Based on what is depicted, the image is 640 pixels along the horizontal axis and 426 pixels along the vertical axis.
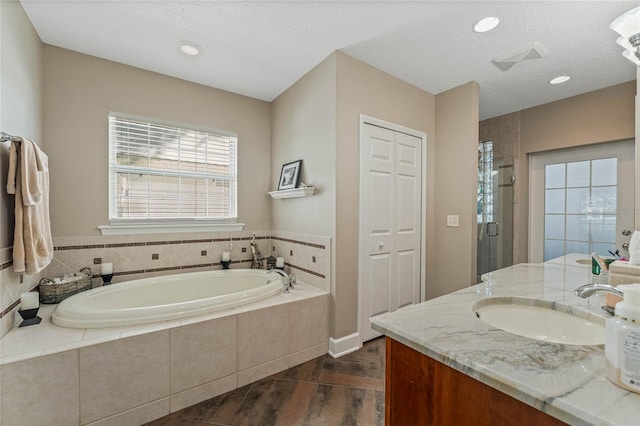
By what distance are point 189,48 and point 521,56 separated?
9.19 feet

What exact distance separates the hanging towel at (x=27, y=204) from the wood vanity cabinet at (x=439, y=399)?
2126 mm

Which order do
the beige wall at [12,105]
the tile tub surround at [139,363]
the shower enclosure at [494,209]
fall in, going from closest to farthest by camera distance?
1. the tile tub surround at [139,363]
2. the beige wall at [12,105]
3. the shower enclosure at [494,209]

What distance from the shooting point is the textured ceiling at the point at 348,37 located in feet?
5.95

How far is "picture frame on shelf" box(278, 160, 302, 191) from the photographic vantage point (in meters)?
2.73

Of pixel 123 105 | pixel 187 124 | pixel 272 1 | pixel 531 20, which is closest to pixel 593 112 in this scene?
pixel 531 20

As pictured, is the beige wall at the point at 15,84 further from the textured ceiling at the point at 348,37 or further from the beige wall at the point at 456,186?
the beige wall at the point at 456,186

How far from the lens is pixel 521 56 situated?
233cm

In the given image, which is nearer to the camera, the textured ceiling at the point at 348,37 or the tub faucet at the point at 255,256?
the textured ceiling at the point at 348,37

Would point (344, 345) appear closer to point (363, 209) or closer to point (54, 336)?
point (363, 209)

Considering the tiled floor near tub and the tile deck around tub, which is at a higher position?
the tile deck around tub

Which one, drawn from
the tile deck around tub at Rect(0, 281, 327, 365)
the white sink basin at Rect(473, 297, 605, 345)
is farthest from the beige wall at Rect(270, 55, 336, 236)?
the white sink basin at Rect(473, 297, 605, 345)

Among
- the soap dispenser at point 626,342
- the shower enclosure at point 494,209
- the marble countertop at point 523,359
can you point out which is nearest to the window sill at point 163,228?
the marble countertop at point 523,359

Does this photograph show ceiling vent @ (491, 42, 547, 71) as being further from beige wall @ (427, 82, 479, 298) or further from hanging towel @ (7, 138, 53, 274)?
hanging towel @ (7, 138, 53, 274)

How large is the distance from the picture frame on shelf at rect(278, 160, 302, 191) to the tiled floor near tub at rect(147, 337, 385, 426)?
5.34 ft
